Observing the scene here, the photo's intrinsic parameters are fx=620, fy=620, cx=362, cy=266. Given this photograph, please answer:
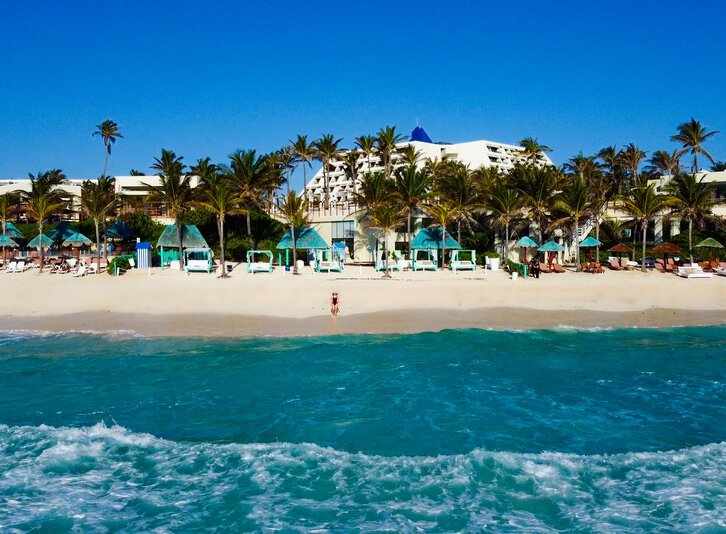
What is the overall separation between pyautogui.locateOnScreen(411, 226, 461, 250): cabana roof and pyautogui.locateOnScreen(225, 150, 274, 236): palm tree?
11.2 meters

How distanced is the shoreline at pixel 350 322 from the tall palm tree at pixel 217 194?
8356 millimetres

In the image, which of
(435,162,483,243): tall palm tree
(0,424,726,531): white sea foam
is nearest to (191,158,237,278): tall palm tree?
(435,162,483,243): tall palm tree

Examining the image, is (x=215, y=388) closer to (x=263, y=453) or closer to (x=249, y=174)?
(x=263, y=453)

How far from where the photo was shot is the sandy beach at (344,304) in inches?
871

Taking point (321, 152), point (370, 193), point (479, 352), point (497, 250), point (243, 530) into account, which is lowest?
point (243, 530)

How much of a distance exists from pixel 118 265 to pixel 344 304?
1444 cm

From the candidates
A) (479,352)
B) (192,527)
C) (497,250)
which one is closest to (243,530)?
(192,527)

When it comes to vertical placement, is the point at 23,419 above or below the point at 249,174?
below

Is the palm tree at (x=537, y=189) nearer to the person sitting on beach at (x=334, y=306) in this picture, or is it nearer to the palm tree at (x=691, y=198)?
the palm tree at (x=691, y=198)

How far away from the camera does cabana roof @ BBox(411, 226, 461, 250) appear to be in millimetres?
36041

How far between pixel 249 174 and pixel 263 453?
3126 cm

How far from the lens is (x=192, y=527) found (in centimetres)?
858

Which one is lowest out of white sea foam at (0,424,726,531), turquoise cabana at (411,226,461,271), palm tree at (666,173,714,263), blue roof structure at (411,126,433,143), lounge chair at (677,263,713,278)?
→ white sea foam at (0,424,726,531)

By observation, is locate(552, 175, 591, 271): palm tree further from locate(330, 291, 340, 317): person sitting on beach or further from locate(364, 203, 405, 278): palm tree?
locate(330, 291, 340, 317): person sitting on beach
